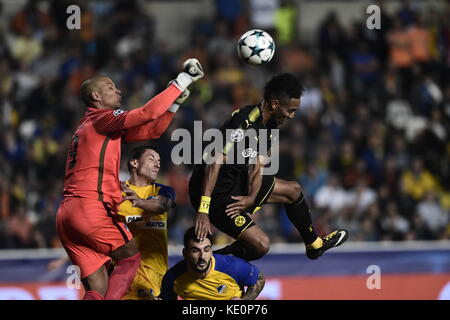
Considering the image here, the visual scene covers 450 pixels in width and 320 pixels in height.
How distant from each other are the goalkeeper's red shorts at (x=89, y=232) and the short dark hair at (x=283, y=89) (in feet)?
5.90

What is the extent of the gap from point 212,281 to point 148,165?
122cm

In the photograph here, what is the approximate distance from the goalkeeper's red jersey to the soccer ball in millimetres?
1064

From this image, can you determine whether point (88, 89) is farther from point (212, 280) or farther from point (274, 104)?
point (212, 280)

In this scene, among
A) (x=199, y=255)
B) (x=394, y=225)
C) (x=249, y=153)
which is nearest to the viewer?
(x=199, y=255)

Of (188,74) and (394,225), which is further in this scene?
(394,225)

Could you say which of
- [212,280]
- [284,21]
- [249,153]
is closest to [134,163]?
[249,153]

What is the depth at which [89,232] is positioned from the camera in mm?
7746

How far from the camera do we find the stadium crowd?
13.7m

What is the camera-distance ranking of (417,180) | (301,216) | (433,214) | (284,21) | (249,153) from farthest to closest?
(284,21) < (417,180) < (433,214) < (301,216) < (249,153)

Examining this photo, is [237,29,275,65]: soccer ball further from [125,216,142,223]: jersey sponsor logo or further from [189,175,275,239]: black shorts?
[125,216,142,223]: jersey sponsor logo

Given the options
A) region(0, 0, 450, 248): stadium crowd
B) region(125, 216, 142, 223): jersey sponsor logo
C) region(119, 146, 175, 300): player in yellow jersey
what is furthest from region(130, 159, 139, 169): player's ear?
region(0, 0, 450, 248): stadium crowd

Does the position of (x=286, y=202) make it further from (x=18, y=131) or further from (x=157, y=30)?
(x=157, y=30)

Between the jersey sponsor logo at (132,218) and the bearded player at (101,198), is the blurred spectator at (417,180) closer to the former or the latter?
the jersey sponsor logo at (132,218)

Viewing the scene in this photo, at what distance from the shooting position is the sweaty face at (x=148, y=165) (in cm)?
868
